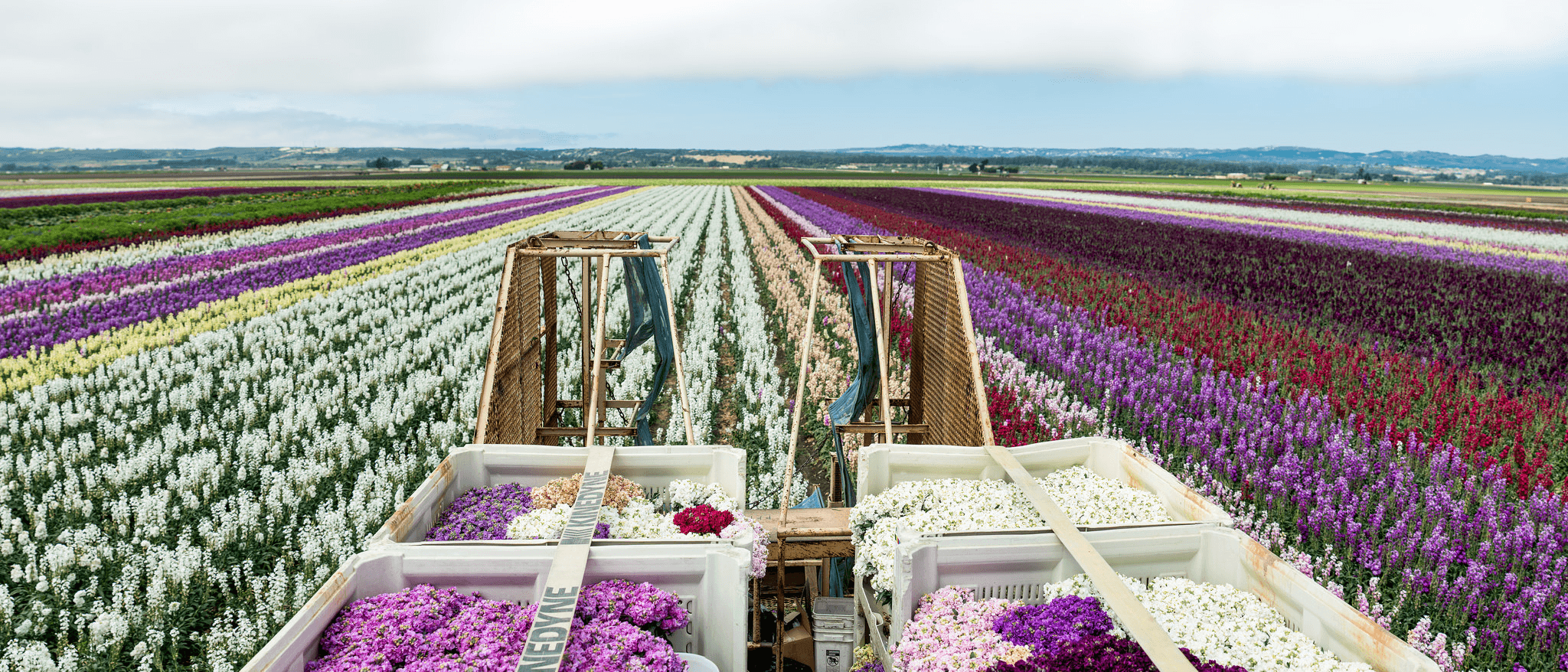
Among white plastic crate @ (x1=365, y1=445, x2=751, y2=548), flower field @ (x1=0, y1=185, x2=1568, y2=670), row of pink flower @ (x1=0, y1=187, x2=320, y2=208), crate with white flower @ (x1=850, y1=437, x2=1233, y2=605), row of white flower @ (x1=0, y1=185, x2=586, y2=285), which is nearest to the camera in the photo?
crate with white flower @ (x1=850, y1=437, x2=1233, y2=605)

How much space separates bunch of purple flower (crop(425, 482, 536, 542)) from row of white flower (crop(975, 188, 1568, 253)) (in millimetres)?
34461

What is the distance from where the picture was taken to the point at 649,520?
11.4ft

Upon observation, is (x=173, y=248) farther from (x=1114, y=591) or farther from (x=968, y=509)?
(x=1114, y=591)

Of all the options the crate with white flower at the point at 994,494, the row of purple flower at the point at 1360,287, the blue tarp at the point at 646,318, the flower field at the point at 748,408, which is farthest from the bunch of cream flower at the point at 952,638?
the row of purple flower at the point at 1360,287

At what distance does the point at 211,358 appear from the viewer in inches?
353

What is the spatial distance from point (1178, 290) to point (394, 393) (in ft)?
43.3

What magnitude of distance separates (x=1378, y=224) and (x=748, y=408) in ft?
128

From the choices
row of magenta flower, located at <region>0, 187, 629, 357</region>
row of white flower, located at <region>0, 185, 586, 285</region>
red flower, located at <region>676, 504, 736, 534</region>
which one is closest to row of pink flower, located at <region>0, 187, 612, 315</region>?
row of magenta flower, located at <region>0, 187, 629, 357</region>

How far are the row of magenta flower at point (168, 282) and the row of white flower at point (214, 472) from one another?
107 inches

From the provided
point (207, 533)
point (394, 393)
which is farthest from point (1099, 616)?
point (394, 393)

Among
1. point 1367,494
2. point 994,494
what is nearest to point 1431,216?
point 1367,494

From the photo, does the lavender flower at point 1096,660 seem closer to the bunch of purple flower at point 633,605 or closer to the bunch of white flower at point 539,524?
the bunch of purple flower at point 633,605

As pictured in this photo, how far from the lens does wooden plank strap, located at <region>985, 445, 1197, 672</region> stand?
2252 mm

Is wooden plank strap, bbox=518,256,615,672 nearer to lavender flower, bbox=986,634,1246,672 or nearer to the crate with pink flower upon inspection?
the crate with pink flower
